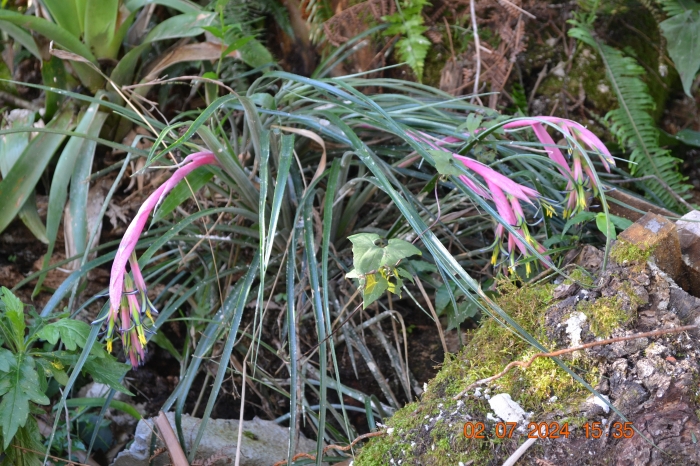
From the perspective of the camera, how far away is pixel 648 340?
1069 mm

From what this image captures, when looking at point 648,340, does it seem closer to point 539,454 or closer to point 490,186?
point 539,454

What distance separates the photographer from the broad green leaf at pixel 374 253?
3.69 ft

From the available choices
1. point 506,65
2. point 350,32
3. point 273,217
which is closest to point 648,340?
point 273,217

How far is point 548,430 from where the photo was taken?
1.01 metres

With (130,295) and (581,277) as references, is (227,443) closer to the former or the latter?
(130,295)

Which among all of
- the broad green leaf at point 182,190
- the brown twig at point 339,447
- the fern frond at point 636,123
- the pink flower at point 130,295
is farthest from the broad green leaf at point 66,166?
the fern frond at point 636,123

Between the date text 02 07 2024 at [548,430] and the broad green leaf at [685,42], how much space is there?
150cm

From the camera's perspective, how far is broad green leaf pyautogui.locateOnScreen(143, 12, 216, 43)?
2.00 meters

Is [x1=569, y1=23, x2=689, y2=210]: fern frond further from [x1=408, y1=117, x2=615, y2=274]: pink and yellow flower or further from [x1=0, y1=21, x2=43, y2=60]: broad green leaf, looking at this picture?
[x1=0, y1=21, x2=43, y2=60]: broad green leaf

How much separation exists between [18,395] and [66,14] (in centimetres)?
140

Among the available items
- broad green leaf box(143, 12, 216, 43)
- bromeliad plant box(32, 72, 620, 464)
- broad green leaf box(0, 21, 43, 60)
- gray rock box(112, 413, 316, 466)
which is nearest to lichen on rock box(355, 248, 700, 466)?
bromeliad plant box(32, 72, 620, 464)

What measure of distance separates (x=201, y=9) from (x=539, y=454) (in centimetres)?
182

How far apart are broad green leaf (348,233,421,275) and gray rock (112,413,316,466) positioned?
0.65m

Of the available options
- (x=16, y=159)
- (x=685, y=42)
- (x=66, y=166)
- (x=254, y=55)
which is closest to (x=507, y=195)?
(x=254, y=55)
